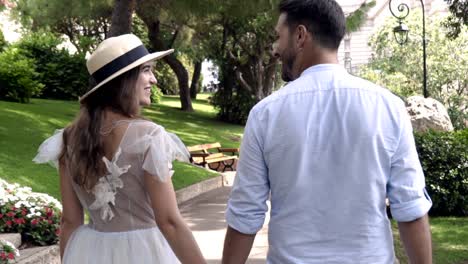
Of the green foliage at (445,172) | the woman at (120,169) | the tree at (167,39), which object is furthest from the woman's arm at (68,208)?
the tree at (167,39)

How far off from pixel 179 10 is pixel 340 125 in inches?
507

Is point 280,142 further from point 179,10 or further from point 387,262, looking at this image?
point 179,10

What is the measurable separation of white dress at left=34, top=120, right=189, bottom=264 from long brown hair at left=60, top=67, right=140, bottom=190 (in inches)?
1.9

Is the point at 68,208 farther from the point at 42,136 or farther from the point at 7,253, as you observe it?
the point at 42,136

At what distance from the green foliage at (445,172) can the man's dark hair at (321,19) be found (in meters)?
8.92

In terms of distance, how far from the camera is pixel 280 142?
2.36 m

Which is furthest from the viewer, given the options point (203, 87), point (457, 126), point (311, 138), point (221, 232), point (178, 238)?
point (203, 87)

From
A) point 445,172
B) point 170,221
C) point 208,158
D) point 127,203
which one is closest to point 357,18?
point 208,158

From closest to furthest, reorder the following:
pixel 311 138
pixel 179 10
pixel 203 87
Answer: pixel 311 138, pixel 179 10, pixel 203 87

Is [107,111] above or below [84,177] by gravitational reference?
above

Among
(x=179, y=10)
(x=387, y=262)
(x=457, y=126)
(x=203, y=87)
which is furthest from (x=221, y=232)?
(x=203, y=87)

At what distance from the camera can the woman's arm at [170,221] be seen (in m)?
2.95

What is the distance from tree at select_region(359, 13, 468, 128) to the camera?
119 feet

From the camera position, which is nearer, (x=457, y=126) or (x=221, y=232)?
(x=221, y=232)
